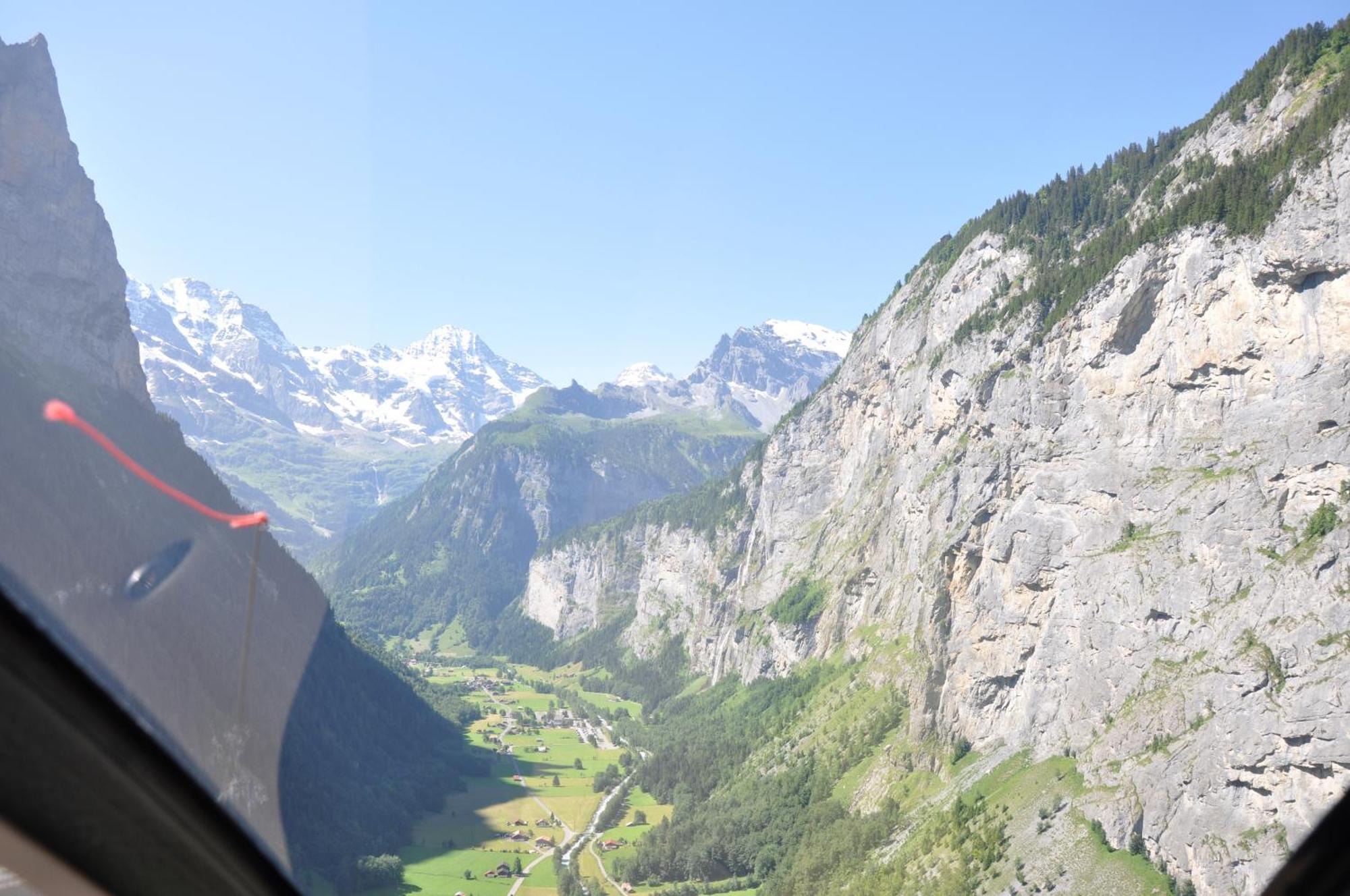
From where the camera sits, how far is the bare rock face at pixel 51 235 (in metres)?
85.2

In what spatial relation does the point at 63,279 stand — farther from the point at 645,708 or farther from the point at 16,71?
the point at 645,708

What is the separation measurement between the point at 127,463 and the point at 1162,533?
235 ft

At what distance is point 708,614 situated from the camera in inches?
7047

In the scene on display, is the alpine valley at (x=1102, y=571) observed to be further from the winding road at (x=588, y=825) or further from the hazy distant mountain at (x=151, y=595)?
the hazy distant mountain at (x=151, y=595)

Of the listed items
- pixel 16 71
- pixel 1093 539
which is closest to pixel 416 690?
pixel 16 71

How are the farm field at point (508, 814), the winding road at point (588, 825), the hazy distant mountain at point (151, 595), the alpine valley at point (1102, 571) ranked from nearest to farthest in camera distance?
the hazy distant mountain at point (151, 595)
the alpine valley at point (1102, 571)
the farm field at point (508, 814)
the winding road at point (588, 825)

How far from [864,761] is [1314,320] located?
200 feet

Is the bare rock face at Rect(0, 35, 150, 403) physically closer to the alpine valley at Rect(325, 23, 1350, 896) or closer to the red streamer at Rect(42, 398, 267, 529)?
the alpine valley at Rect(325, 23, 1350, 896)

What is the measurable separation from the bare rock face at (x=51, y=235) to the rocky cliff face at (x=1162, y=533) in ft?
290

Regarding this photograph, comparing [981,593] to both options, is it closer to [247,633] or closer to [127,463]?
[247,633]

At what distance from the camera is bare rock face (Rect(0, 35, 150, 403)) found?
85250 mm

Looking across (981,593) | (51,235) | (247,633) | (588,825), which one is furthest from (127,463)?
(51,235)

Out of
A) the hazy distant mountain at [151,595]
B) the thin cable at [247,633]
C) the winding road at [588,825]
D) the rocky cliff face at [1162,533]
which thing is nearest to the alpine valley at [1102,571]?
the rocky cliff face at [1162,533]

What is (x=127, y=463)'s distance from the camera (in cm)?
524
